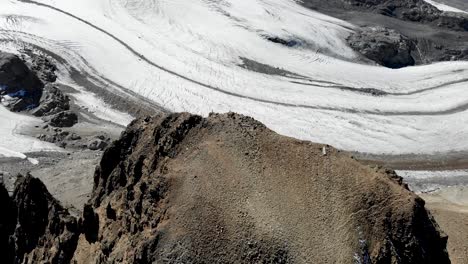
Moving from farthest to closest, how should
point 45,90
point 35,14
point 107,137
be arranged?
point 35,14 → point 45,90 → point 107,137

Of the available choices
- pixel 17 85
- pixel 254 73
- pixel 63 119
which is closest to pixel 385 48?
pixel 254 73

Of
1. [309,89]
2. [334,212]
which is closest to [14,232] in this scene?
[334,212]

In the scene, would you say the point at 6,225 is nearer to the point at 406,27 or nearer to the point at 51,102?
the point at 51,102

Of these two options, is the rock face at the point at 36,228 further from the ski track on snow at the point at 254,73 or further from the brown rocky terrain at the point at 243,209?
the ski track on snow at the point at 254,73

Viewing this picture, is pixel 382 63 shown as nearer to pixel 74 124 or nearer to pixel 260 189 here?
pixel 74 124

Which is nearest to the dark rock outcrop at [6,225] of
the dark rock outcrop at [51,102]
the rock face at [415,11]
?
the dark rock outcrop at [51,102]

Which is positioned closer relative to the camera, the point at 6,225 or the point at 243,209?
the point at 243,209
